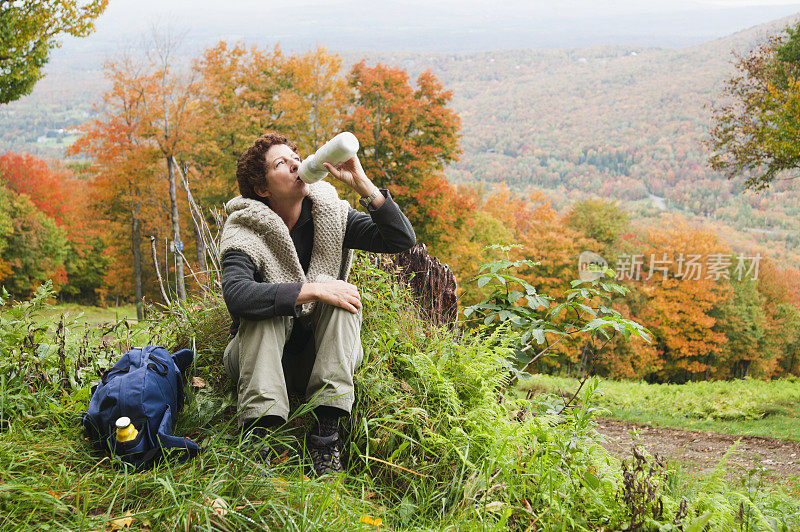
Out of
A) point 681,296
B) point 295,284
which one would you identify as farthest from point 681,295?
point 295,284

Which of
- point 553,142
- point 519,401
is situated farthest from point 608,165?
point 519,401

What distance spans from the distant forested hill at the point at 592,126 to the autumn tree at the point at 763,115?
77.7 feet

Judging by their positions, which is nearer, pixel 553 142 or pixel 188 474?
pixel 188 474

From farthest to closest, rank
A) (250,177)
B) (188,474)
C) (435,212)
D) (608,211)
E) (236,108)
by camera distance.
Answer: (608,211), (236,108), (435,212), (250,177), (188,474)

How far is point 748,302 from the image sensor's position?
26.7m

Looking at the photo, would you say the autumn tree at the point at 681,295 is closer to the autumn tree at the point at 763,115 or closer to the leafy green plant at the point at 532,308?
the autumn tree at the point at 763,115

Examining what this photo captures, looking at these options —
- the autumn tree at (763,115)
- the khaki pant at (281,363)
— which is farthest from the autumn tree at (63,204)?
the khaki pant at (281,363)

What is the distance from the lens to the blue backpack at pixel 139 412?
7.07 feet

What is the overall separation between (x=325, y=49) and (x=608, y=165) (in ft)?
245

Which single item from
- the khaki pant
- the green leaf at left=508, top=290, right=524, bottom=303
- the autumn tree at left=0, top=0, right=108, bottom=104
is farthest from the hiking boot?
the autumn tree at left=0, top=0, right=108, bottom=104

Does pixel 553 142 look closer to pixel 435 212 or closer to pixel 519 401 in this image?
pixel 435 212

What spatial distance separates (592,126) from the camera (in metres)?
102

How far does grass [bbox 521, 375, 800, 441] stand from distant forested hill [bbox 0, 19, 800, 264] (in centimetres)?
2607

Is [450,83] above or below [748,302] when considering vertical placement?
above
